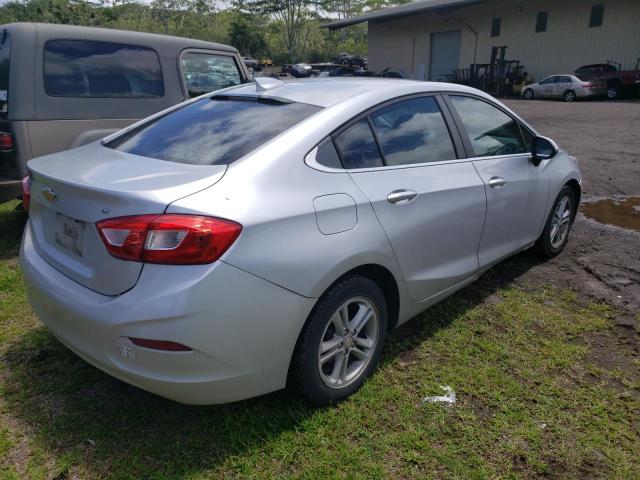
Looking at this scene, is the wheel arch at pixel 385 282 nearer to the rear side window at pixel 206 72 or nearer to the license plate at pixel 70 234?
the license plate at pixel 70 234

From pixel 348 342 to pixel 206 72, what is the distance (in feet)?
14.7

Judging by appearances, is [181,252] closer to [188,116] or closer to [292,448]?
[292,448]

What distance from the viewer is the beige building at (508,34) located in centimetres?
2780

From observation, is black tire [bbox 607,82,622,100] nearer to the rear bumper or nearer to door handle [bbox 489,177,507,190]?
door handle [bbox 489,177,507,190]

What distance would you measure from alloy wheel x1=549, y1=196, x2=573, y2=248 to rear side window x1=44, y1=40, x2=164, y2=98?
411 cm

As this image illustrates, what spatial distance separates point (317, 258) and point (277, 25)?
71390 millimetres

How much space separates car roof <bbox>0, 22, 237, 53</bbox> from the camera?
15.2 feet

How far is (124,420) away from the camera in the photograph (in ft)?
8.30

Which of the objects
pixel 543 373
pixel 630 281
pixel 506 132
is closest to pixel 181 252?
pixel 543 373

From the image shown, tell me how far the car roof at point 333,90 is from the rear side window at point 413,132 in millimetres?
81

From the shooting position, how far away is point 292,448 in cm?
238

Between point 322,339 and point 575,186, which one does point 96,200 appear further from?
point 575,186

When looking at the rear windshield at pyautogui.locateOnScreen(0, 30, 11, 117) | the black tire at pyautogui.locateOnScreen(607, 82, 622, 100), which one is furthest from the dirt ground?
the black tire at pyautogui.locateOnScreen(607, 82, 622, 100)

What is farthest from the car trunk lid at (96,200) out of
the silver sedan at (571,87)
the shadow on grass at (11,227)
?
the silver sedan at (571,87)
